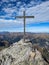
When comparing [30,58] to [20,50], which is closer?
[30,58]

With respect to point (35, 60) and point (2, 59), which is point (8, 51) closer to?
point (2, 59)

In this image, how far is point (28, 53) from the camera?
20578mm

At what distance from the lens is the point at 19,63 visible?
776 inches

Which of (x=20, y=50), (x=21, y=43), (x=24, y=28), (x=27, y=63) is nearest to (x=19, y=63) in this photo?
(x=27, y=63)

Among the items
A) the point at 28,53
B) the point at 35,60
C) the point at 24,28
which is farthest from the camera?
the point at 24,28

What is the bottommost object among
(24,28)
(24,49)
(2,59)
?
(2,59)

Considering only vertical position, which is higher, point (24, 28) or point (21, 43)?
point (24, 28)

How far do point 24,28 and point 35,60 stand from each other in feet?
19.4

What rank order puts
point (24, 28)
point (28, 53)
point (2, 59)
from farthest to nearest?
point (24, 28)
point (2, 59)
point (28, 53)

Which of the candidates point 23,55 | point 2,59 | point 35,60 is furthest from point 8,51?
point 35,60

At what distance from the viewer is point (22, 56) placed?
67.3 ft

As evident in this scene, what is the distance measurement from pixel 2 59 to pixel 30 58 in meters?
4.22

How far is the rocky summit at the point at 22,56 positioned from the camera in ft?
63.7

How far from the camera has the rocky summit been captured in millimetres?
19403
